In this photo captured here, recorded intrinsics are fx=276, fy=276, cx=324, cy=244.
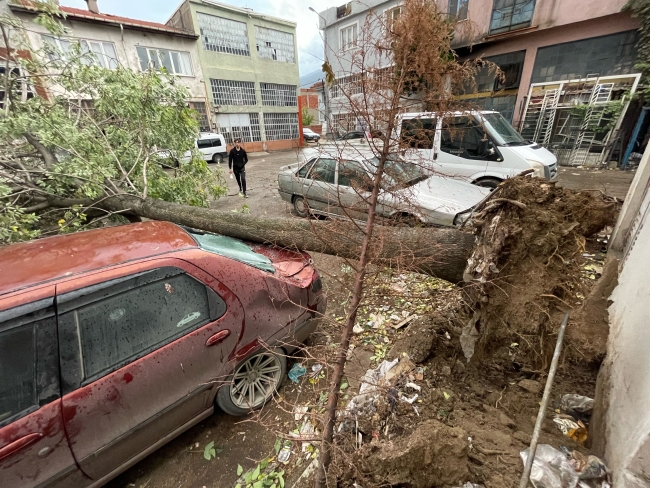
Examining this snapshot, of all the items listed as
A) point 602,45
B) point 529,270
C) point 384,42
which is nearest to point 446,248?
point 529,270

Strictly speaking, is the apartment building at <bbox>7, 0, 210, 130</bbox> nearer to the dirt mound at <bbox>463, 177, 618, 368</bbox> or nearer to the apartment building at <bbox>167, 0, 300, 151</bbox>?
the apartment building at <bbox>167, 0, 300, 151</bbox>

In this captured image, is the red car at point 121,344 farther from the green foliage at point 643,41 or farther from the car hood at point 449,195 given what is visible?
the green foliage at point 643,41

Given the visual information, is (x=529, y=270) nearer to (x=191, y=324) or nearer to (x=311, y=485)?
(x=311, y=485)

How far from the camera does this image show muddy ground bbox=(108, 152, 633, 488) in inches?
66.8

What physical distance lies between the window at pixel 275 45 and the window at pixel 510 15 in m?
17.6

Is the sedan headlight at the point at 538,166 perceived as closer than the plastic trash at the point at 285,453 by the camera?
No

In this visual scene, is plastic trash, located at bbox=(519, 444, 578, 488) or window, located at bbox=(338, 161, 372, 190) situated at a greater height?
window, located at bbox=(338, 161, 372, 190)

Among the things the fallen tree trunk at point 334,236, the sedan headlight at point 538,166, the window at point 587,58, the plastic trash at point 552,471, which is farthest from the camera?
the window at point 587,58

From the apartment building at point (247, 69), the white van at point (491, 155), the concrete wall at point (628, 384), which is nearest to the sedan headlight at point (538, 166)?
the white van at point (491, 155)

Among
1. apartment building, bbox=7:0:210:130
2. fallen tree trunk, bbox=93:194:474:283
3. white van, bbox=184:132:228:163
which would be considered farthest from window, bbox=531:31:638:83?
white van, bbox=184:132:228:163

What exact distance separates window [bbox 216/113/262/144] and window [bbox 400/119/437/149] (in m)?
22.5

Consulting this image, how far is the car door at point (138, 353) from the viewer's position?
175 cm

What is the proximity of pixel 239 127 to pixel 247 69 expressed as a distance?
4.52 metres

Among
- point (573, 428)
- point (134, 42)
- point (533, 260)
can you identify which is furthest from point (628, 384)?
point (134, 42)
